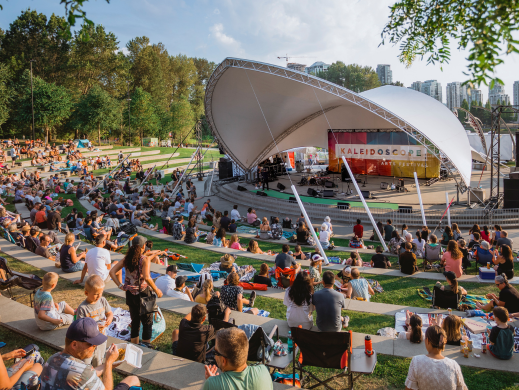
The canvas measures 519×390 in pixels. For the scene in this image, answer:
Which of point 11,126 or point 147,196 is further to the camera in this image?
point 11,126

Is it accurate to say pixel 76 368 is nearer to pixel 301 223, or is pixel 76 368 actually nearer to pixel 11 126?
pixel 301 223

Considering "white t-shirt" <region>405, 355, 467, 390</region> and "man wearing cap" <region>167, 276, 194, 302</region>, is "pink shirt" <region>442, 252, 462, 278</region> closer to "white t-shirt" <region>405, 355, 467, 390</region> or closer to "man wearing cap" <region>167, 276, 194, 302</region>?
"white t-shirt" <region>405, 355, 467, 390</region>

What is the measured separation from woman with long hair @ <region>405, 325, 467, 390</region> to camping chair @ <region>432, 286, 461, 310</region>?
3211 millimetres

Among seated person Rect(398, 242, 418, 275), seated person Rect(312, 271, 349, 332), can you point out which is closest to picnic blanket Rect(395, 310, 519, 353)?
seated person Rect(312, 271, 349, 332)

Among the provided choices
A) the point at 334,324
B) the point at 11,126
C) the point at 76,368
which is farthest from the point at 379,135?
the point at 11,126

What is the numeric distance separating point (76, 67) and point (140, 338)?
4990cm

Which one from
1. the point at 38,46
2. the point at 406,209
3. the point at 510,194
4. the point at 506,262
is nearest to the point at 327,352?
the point at 506,262

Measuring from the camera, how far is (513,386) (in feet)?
13.0

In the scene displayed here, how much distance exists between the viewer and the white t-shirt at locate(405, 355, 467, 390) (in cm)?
312

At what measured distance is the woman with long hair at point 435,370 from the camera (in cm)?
312

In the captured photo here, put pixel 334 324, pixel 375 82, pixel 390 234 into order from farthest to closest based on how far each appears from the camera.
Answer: pixel 375 82
pixel 390 234
pixel 334 324

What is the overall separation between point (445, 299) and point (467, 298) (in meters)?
0.95

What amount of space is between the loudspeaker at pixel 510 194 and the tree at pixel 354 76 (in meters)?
72.4

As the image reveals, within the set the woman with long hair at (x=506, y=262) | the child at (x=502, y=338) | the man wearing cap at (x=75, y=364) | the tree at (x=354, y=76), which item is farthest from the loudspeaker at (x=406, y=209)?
the tree at (x=354, y=76)
